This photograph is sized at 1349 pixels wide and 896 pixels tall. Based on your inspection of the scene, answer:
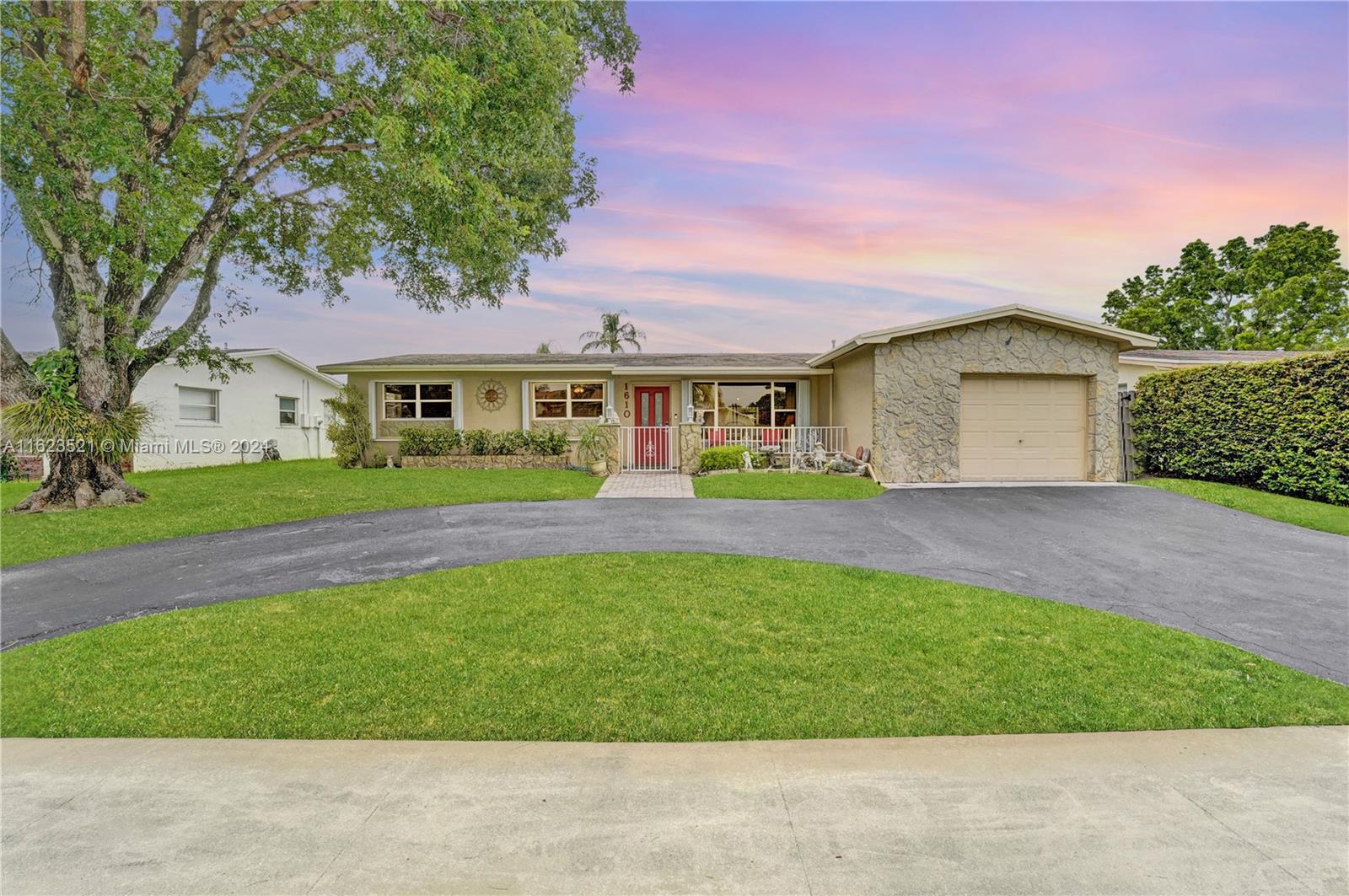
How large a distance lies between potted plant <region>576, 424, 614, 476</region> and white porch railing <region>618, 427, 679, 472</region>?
31.0 inches

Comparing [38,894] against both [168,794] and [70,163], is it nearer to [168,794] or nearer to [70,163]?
[168,794]

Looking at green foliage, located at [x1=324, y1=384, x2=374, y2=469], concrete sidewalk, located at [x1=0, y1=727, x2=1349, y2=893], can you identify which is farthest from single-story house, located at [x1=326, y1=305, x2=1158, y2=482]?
concrete sidewalk, located at [x1=0, y1=727, x2=1349, y2=893]

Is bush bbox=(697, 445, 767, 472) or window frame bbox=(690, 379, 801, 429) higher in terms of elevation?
window frame bbox=(690, 379, 801, 429)

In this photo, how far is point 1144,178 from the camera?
13.1 meters

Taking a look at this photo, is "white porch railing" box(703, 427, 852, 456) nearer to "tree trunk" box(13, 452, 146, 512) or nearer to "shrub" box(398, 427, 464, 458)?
"shrub" box(398, 427, 464, 458)

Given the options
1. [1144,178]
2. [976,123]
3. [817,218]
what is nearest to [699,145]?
[817,218]

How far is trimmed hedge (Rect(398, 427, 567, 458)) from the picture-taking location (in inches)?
658

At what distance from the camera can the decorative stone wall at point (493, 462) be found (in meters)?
16.6

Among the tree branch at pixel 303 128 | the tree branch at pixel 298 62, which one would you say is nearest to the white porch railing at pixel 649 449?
the tree branch at pixel 303 128

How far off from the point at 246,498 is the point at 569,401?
8.40m

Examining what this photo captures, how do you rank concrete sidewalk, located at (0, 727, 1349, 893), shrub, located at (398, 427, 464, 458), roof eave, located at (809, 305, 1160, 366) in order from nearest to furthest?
concrete sidewalk, located at (0, 727, 1349, 893) → roof eave, located at (809, 305, 1160, 366) → shrub, located at (398, 427, 464, 458)

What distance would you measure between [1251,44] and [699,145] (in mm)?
9987

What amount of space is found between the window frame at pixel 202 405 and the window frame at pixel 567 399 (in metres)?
10.8

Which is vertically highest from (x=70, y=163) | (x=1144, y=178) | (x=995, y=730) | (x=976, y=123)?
(x=976, y=123)
